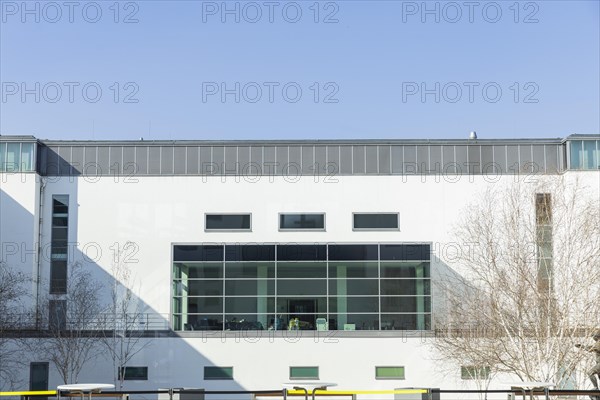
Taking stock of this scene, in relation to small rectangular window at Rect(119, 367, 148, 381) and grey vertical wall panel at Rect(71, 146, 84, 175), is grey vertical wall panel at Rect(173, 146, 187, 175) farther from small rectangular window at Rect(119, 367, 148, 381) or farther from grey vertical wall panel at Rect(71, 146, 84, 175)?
small rectangular window at Rect(119, 367, 148, 381)

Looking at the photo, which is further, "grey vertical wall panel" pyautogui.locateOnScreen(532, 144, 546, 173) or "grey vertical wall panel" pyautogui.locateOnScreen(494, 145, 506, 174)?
"grey vertical wall panel" pyautogui.locateOnScreen(494, 145, 506, 174)

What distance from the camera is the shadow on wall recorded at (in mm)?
48875

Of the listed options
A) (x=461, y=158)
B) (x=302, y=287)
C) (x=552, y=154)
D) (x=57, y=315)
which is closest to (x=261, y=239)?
(x=302, y=287)

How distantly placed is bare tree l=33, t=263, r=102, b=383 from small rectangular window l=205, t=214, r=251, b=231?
6365 millimetres

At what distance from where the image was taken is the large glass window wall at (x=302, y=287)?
50000 millimetres

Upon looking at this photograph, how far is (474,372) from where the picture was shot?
47094 mm

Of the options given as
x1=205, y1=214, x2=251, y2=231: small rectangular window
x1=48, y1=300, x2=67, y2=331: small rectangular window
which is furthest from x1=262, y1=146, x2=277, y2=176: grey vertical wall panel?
x1=48, y1=300, x2=67, y2=331: small rectangular window

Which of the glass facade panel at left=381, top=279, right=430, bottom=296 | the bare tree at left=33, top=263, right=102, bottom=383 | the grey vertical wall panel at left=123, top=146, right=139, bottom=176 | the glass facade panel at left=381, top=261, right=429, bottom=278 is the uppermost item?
the grey vertical wall panel at left=123, top=146, right=139, bottom=176

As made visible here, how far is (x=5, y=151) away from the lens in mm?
51031

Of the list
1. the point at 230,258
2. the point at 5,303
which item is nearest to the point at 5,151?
the point at 5,303

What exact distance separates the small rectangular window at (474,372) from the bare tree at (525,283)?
0.71 meters

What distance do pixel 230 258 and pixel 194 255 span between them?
1.83m

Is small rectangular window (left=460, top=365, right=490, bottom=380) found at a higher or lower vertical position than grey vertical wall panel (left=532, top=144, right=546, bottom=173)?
lower

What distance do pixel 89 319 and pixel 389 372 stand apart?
49.2ft
